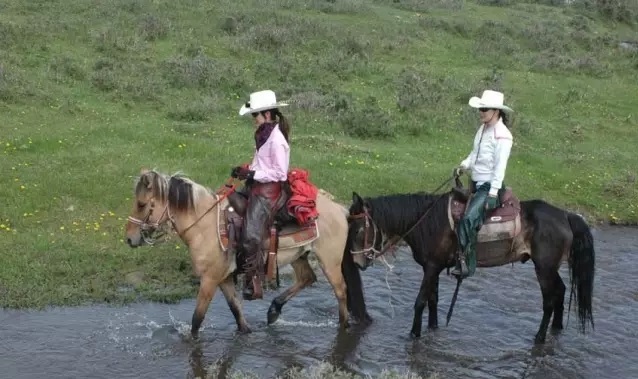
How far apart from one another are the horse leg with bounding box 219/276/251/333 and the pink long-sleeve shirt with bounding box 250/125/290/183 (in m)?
1.38

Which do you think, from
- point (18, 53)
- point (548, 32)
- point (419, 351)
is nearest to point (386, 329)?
point (419, 351)

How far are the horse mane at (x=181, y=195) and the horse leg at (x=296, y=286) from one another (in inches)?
69.3

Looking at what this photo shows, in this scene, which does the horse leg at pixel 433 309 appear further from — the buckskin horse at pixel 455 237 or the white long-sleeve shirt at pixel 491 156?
the white long-sleeve shirt at pixel 491 156

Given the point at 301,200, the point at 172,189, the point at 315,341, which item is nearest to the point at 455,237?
the point at 301,200

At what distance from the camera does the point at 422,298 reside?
947cm

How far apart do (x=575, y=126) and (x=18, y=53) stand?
53.9 feet

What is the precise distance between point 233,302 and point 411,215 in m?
2.50

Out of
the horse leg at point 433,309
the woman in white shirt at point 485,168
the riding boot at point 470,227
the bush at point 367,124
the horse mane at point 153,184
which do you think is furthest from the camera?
the bush at point 367,124

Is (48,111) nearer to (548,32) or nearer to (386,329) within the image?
(386,329)

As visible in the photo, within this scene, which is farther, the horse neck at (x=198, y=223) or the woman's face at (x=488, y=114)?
the woman's face at (x=488, y=114)

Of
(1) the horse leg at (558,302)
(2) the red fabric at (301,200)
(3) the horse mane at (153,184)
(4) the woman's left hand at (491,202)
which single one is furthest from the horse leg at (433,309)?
(3) the horse mane at (153,184)

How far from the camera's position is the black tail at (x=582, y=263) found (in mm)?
9469

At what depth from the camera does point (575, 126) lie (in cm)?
2212

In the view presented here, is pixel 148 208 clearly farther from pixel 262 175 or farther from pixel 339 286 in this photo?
pixel 339 286
